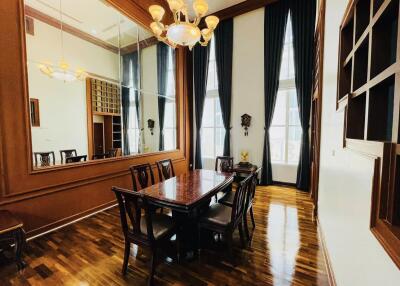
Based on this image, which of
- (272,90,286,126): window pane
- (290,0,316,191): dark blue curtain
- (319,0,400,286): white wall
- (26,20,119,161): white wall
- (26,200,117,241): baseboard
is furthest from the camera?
(272,90,286,126): window pane

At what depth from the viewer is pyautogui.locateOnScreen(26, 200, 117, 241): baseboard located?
2.49 m

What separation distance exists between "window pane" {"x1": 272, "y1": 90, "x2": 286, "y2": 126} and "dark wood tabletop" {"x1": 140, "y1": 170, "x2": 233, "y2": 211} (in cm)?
276

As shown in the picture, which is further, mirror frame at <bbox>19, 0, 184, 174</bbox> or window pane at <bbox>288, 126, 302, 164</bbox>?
window pane at <bbox>288, 126, 302, 164</bbox>

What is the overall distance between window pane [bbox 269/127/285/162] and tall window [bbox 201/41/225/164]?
1.37 m

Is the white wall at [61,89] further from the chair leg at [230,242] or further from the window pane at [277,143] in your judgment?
the window pane at [277,143]

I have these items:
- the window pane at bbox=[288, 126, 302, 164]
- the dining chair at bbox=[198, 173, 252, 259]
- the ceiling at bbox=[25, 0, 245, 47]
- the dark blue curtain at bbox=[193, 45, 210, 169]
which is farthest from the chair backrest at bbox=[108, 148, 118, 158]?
the window pane at bbox=[288, 126, 302, 164]

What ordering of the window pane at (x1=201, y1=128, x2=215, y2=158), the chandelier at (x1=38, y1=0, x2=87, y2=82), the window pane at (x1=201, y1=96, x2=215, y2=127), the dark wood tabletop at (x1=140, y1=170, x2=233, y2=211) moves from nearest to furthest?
the dark wood tabletop at (x1=140, y1=170, x2=233, y2=211), the chandelier at (x1=38, y1=0, x2=87, y2=82), the window pane at (x1=201, y1=96, x2=215, y2=127), the window pane at (x1=201, y1=128, x2=215, y2=158)

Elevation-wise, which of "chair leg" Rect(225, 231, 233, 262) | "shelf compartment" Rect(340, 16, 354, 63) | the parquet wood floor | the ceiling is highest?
the ceiling

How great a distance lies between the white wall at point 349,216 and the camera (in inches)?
37.6

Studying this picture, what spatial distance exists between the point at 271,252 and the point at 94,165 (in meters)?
2.89

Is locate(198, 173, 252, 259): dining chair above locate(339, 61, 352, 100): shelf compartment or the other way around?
the other way around

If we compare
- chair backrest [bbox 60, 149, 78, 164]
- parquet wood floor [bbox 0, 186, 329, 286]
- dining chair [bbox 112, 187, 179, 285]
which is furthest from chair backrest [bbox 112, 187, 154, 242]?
chair backrest [bbox 60, 149, 78, 164]

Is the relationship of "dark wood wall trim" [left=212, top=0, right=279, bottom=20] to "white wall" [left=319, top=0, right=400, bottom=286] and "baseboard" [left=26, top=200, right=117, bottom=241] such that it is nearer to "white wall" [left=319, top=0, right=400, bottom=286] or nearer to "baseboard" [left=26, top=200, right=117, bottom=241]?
"white wall" [left=319, top=0, right=400, bottom=286]

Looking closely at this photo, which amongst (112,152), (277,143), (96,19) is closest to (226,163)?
(277,143)
